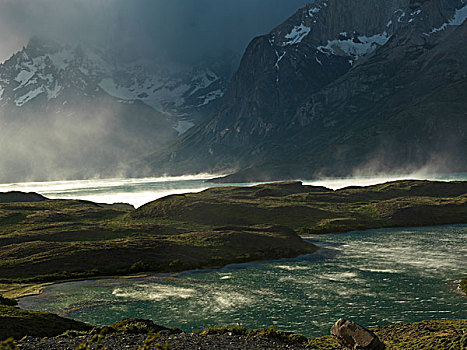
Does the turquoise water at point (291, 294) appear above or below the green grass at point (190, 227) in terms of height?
below

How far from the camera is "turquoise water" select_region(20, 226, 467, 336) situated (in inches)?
1793

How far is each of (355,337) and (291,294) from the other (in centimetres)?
2095

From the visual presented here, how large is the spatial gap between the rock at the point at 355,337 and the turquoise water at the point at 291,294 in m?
5.25

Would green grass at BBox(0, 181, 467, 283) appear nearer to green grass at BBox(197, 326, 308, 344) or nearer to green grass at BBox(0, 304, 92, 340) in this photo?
green grass at BBox(0, 304, 92, 340)

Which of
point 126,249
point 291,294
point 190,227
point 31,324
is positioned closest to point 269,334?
point 291,294

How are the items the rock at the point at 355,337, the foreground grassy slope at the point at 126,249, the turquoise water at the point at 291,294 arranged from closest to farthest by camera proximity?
the rock at the point at 355,337, the turquoise water at the point at 291,294, the foreground grassy slope at the point at 126,249

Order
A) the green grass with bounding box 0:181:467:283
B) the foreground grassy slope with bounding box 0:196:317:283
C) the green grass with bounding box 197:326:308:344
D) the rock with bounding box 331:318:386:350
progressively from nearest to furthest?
the rock with bounding box 331:318:386:350
the green grass with bounding box 197:326:308:344
the foreground grassy slope with bounding box 0:196:317:283
the green grass with bounding box 0:181:467:283

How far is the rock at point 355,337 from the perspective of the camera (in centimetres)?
3322

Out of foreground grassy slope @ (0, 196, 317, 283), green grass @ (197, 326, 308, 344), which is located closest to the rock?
green grass @ (197, 326, 308, 344)

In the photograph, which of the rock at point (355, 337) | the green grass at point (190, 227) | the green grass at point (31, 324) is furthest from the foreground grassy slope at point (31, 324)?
the green grass at point (190, 227)

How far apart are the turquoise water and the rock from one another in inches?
207

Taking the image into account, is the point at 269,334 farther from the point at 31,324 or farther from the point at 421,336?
the point at 31,324

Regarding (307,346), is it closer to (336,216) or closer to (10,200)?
(336,216)

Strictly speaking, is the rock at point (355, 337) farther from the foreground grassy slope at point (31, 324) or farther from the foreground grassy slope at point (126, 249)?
the foreground grassy slope at point (126, 249)
